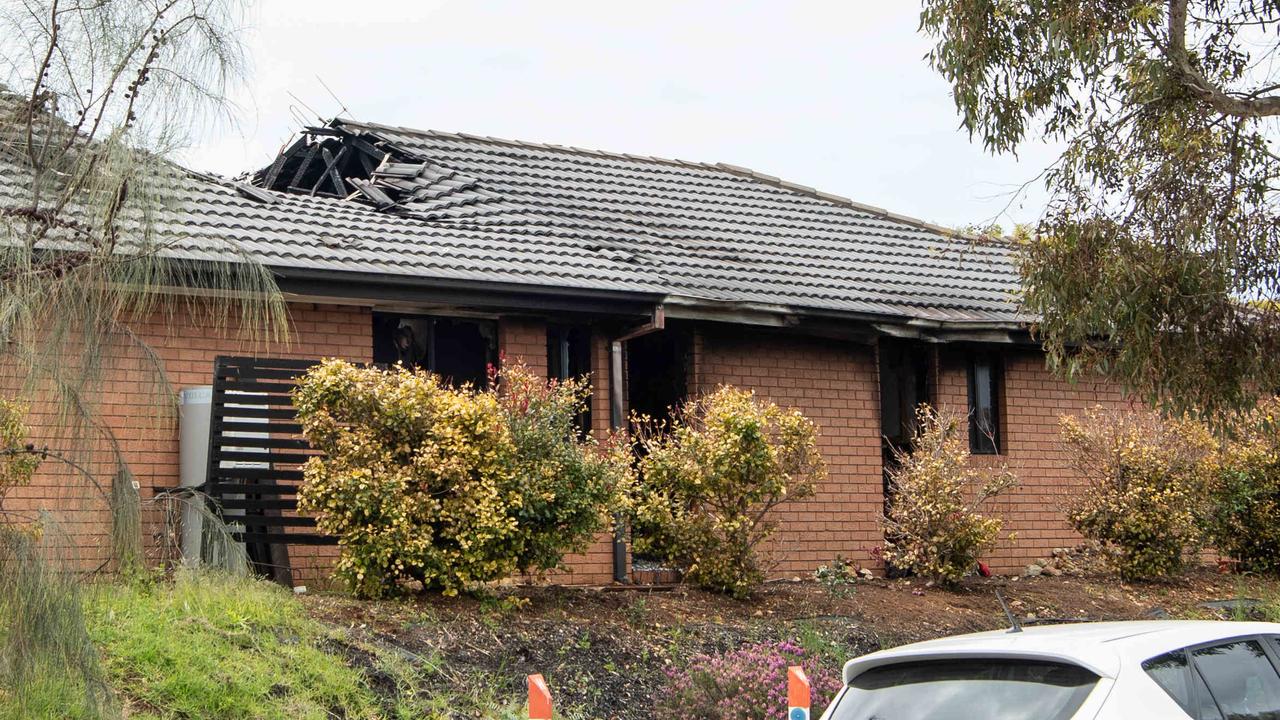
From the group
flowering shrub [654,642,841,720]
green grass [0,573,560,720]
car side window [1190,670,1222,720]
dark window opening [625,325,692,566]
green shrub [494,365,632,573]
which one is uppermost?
dark window opening [625,325,692,566]

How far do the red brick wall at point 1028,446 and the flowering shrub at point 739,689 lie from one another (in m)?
7.03

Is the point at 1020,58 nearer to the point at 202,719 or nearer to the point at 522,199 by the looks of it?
the point at 522,199

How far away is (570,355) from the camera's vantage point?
1465 cm

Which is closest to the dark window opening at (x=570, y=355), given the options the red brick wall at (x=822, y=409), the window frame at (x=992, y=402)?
the red brick wall at (x=822, y=409)

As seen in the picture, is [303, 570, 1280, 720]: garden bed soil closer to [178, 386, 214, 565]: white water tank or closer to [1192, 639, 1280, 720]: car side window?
[178, 386, 214, 565]: white water tank

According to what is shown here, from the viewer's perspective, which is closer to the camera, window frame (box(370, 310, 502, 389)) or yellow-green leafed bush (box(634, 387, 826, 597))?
yellow-green leafed bush (box(634, 387, 826, 597))

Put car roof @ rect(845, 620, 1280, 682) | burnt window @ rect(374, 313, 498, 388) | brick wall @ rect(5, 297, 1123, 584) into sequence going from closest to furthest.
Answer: car roof @ rect(845, 620, 1280, 682) → brick wall @ rect(5, 297, 1123, 584) → burnt window @ rect(374, 313, 498, 388)

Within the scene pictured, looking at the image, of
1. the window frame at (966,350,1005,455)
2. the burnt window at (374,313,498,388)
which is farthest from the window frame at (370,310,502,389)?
the window frame at (966,350,1005,455)

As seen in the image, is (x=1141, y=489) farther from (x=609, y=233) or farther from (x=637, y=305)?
(x=609, y=233)

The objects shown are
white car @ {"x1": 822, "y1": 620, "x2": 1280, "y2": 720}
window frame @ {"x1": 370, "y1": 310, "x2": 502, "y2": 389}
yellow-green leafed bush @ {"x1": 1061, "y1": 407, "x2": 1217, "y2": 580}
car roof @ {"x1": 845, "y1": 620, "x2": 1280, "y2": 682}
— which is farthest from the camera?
yellow-green leafed bush @ {"x1": 1061, "y1": 407, "x2": 1217, "y2": 580}

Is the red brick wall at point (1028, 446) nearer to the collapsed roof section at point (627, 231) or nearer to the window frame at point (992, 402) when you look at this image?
the window frame at point (992, 402)

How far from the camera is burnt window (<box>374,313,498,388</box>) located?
13.9 metres

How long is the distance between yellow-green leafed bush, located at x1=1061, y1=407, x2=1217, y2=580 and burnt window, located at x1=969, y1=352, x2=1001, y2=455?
1.38 metres

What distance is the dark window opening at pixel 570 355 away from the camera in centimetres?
1430
